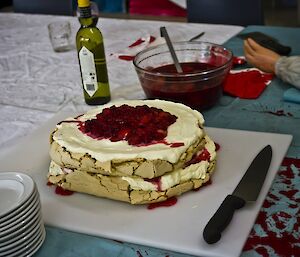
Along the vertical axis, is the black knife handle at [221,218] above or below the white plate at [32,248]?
above

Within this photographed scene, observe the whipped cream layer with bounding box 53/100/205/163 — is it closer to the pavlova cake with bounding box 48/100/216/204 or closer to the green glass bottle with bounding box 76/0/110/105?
the pavlova cake with bounding box 48/100/216/204

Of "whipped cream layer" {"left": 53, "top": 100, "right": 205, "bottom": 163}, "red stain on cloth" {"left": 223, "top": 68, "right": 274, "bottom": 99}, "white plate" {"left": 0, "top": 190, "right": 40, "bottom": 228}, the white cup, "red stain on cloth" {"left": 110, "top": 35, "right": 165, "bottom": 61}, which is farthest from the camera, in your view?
the white cup

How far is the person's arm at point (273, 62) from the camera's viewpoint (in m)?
1.25

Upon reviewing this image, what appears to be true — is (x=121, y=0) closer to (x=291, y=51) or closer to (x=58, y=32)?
(x=58, y=32)

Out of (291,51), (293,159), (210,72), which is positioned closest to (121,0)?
(291,51)

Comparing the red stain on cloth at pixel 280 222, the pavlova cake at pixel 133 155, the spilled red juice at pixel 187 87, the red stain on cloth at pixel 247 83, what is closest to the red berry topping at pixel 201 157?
the pavlova cake at pixel 133 155

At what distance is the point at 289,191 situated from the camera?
903 mm

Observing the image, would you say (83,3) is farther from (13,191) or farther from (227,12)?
(227,12)

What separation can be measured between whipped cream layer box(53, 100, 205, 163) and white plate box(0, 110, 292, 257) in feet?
0.30

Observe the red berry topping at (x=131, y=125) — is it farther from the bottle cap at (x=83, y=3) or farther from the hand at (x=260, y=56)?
the hand at (x=260, y=56)

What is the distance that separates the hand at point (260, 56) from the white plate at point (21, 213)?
32.6 inches

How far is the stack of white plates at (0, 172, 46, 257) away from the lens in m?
0.72

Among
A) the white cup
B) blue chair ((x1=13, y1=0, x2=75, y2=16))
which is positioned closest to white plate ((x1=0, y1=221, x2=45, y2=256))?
the white cup

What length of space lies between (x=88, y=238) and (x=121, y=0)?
9.52ft
